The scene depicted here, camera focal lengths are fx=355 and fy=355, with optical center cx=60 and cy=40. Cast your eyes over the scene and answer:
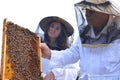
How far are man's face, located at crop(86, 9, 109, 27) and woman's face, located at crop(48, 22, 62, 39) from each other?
1683mm

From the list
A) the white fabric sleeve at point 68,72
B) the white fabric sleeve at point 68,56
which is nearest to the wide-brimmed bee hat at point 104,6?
the white fabric sleeve at point 68,56

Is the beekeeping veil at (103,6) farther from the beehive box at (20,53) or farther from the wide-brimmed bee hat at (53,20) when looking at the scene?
the wide-brimmed bee hat at (53,20)

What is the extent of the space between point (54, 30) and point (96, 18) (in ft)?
5.96

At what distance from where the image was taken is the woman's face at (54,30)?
5.38 meters

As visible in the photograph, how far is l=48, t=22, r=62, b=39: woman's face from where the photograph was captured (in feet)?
17.6

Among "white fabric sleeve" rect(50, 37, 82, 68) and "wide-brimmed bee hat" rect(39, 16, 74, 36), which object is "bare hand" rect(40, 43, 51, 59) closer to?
"white fabric sleeve" rect(50, 37, 82, 68)

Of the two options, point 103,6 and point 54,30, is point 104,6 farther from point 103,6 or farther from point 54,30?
point 54,30

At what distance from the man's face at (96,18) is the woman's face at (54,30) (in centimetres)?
168

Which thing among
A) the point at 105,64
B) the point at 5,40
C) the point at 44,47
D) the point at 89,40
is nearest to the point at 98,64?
the point at 105,64

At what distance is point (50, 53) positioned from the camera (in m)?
4.07

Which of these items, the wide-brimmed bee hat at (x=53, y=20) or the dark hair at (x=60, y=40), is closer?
the dark hair at (x=60, y=40)

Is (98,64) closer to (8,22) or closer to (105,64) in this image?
(105,64)

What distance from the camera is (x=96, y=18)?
3701 millimetres

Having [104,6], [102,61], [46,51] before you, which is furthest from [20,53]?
[104,6]
